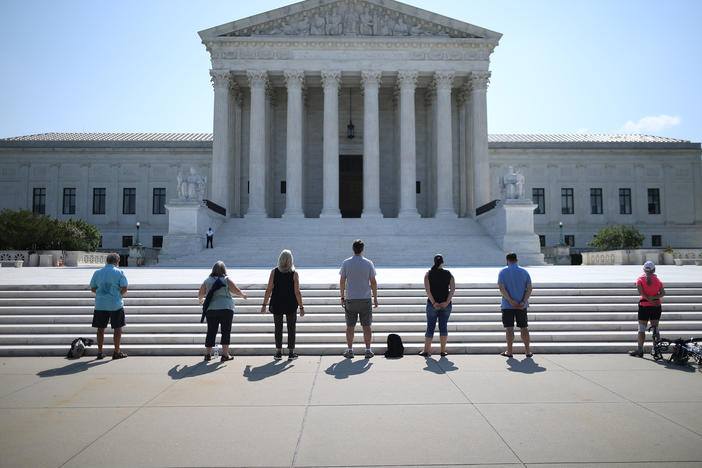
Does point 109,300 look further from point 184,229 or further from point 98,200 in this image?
point 98,200

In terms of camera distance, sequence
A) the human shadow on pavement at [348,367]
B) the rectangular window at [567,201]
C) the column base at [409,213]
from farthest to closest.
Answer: the rectangular window at [567,201]
the column base at [409,213]
the human shadow on pavement at [348,367]

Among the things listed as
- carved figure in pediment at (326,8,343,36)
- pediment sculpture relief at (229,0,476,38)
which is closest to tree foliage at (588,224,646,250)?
pediment sculpture relief at (229,0,476,38)

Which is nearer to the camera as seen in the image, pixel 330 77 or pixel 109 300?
pixel 109 300

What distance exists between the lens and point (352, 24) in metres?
37.9

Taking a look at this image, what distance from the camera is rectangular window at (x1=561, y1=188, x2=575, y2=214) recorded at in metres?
54.0

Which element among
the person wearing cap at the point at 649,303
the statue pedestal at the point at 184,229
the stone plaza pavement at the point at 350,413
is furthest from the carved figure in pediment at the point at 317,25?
the stone plaza pavement at the point at 350,413

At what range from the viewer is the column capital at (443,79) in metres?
37.5

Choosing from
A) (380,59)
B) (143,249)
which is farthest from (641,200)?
(143,249)

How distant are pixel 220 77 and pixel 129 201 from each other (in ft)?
72.9

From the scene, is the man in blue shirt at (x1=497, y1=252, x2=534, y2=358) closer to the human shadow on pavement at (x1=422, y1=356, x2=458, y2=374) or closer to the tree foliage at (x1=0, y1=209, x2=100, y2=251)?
the human shadow on pavement at (x1=422, y1=356, x2=458, y2=374)

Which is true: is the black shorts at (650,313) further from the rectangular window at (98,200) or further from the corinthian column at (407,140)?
the rectangular window at (98,200)

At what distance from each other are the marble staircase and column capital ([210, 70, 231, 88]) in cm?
2713

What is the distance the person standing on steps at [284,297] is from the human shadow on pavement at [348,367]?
1.04 meters

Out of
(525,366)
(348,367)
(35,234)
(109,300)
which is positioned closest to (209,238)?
(35,234)
